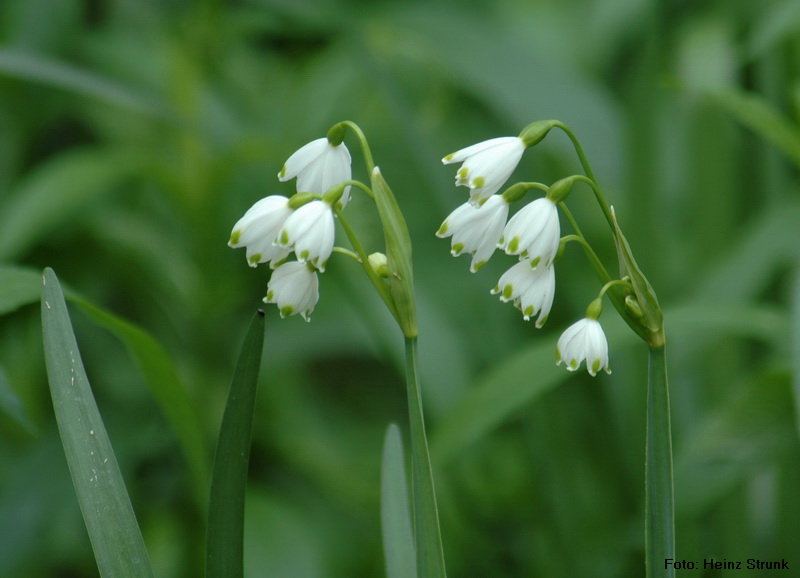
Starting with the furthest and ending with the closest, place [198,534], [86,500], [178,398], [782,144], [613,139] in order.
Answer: [613,139] → [198,534] → [782,144] → [178,398] → [86,500]

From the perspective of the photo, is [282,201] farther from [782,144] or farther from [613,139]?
[613,139]

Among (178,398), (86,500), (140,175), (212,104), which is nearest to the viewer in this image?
(86,500)

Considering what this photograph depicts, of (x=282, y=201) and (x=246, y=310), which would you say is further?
(x=246, y=310)

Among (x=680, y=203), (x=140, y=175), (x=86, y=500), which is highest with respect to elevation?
(x=680, y=203)

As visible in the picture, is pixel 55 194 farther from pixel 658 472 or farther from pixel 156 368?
pixel 658 472

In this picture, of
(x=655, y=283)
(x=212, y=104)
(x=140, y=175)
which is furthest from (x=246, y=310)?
(x=655, y=283)

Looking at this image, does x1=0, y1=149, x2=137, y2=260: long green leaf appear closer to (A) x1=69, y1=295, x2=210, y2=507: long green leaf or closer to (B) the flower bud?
(A) x1=69, y1=295, x2=210, y2=507: long green leaf

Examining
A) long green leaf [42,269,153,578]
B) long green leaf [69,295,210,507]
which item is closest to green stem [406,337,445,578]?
long green leaf [42,269,153,578]
